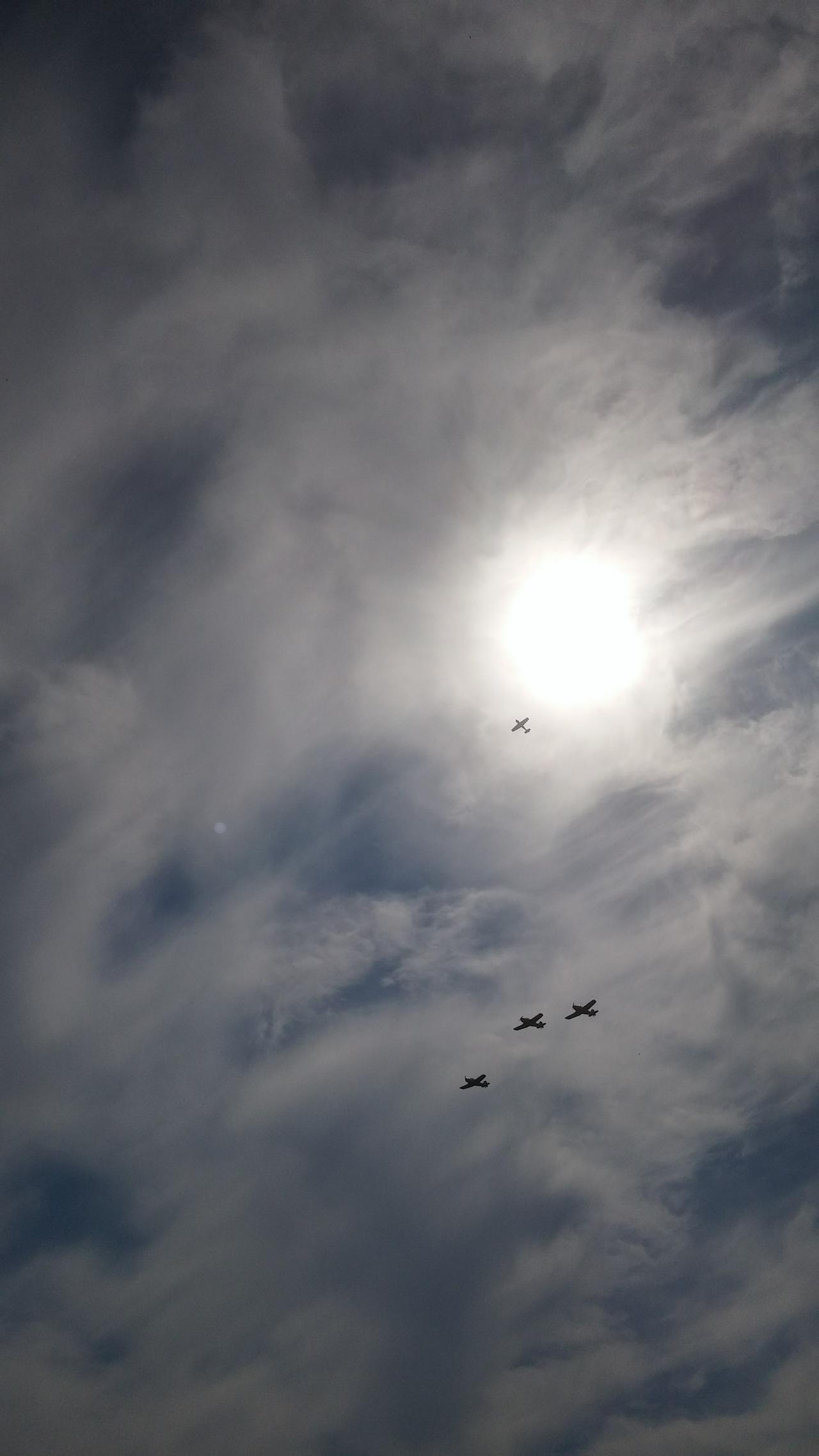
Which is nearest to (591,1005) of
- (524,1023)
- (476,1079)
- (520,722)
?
(524,1023)

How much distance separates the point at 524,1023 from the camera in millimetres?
120688

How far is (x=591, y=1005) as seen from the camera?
5325 inches

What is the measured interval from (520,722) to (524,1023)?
3311 inches

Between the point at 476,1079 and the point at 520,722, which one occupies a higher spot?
the point at 520,722

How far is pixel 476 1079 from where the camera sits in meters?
129

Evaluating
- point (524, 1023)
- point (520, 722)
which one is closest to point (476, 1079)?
point (524, 1023)

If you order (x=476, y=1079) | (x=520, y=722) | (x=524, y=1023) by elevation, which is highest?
(x=520, y=722)

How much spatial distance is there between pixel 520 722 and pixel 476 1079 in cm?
10706

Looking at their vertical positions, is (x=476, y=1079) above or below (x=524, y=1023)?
below

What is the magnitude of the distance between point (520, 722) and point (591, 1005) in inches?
3607

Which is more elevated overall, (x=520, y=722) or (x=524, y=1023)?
(x=520, y=722)

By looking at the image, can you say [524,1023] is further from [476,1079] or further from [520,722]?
[520,722]

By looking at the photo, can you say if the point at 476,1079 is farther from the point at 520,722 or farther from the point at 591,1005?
the point at 520,722

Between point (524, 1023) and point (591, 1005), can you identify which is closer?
point (524, 1023)
